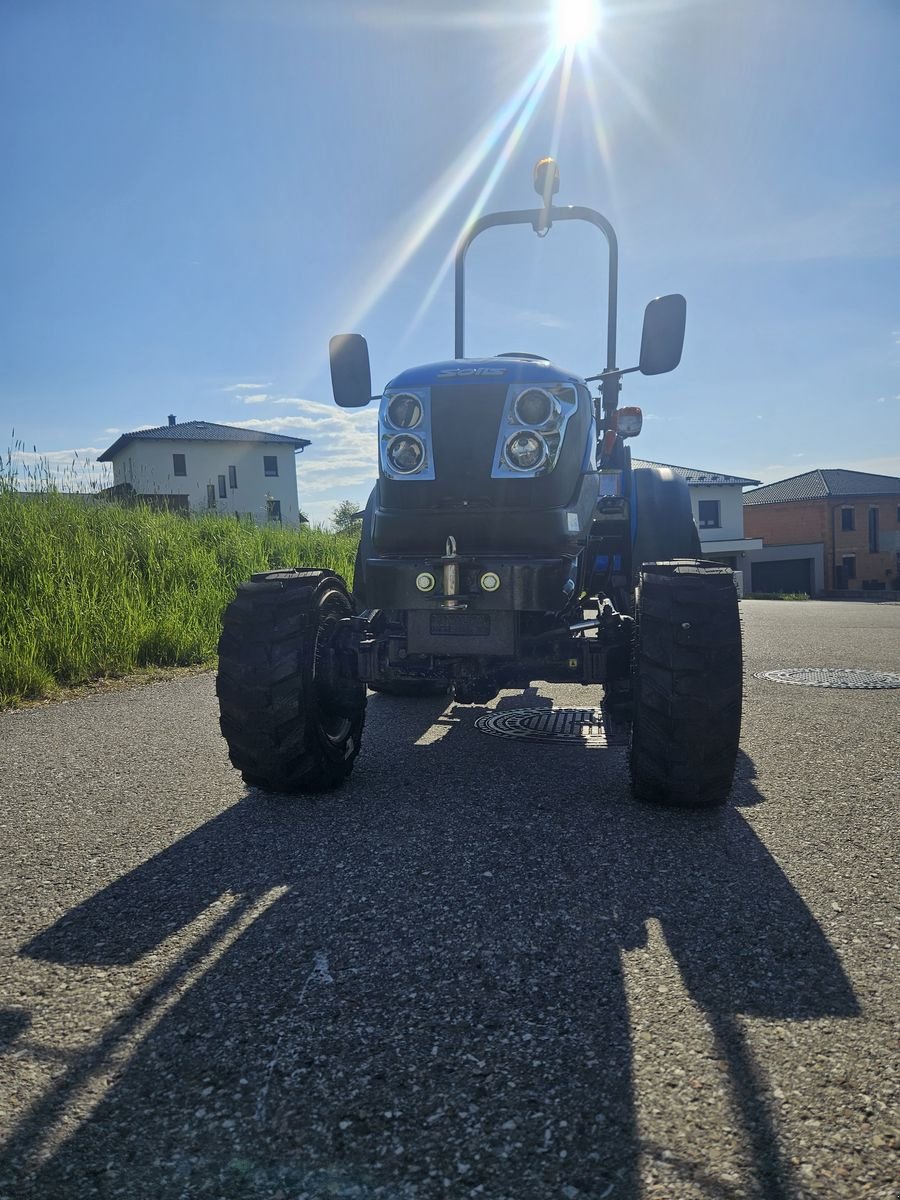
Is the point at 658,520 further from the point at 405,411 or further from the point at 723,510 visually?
the point at 723,510

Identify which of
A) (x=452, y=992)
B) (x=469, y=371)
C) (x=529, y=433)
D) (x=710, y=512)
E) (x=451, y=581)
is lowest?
(x=452, y=992)

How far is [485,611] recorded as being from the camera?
11.6 feet

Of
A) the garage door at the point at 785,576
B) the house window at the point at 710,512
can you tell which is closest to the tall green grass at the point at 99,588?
the house window at the point at 710,512

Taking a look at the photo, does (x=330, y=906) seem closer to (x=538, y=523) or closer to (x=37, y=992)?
(x=37, y=992)

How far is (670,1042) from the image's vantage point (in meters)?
1.82

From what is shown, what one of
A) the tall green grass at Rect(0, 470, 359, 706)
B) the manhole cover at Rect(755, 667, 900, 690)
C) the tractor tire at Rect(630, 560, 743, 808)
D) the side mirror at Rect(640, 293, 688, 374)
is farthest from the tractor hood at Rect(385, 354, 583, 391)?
the tall green grass at Rect(0, 470, 359, 706)

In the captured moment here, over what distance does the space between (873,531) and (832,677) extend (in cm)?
4531

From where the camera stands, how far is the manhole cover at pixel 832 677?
6.55m

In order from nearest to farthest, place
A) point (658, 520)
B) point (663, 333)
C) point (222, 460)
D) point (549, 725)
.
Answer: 1. point (663, 333)
2. point (658, 520)
3. point (549, 725)
4. point (222, 460)

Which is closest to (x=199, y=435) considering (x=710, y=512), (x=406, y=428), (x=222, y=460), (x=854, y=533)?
(x=222, y=460)

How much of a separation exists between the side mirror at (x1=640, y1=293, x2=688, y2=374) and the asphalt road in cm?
211

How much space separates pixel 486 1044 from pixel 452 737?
3.14 m

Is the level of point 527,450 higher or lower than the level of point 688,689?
higher

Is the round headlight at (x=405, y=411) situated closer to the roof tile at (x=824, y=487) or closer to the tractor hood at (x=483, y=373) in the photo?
the tractor hood at (x=483, y=373)
